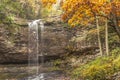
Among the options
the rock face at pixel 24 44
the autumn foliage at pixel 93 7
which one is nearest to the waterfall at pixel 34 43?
the rock face at pixel 24 44

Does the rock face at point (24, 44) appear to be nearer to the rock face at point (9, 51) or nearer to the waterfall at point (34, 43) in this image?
the rock face at point (9, 51)

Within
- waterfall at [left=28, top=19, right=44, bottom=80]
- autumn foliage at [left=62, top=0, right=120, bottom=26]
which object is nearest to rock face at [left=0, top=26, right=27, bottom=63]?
waterfall at [left=28, top=19, right=44, bottom=80]

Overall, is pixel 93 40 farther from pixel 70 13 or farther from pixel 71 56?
pixel 70 13

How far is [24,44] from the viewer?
22.6m

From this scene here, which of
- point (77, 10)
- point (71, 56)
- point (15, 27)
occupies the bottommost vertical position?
point (71, 56)

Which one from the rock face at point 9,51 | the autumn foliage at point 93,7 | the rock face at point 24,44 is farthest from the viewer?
the rock face at point 24,44

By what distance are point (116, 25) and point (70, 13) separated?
2.58 metres

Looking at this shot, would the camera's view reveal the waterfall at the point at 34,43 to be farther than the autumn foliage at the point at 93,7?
Yes

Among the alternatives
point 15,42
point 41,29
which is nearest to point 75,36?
point 41,29

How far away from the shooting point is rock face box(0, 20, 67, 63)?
22078 mm

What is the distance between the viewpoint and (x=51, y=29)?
23.3 m

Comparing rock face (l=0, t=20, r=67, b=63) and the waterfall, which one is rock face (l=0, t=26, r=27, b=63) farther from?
the waterfall

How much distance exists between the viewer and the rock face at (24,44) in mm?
22078

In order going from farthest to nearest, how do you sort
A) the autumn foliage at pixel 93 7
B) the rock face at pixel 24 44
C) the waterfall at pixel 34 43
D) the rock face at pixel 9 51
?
1. the waterfall at pixel 34 43
2. the rock face at pixel 24 44
3. the rock face at pixel 9 51
4. the autumn foliage at pixel 93 7
